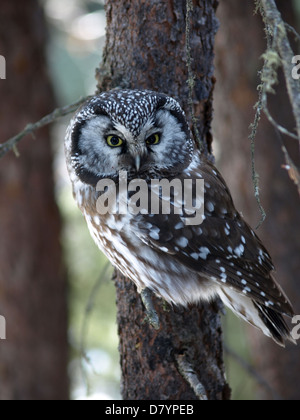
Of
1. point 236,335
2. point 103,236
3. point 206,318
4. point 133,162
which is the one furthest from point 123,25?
point 236,335

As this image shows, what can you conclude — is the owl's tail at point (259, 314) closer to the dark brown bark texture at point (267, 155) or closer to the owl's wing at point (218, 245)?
the owl's wing at point (218, 245)

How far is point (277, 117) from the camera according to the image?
4.44m

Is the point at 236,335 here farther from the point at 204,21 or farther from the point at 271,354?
the point at 204,21

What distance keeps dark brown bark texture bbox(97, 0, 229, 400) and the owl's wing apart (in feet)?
1.15

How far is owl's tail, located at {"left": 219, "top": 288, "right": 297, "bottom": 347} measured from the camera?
2.65 meters

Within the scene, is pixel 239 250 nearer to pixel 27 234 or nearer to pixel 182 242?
pixel 182 242

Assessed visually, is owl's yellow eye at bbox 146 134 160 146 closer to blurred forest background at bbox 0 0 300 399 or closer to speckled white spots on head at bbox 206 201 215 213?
speckled white spots on head at bbox 206 201 215 213

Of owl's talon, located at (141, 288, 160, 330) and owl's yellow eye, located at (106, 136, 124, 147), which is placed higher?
owl's yellow eye, located at (106, 136, 124, 147)

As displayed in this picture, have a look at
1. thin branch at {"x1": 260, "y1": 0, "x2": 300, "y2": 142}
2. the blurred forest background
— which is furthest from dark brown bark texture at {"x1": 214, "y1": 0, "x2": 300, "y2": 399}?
thin branch at {"x1": 260, "y1": 0, "x2": 300, "y2": 142}

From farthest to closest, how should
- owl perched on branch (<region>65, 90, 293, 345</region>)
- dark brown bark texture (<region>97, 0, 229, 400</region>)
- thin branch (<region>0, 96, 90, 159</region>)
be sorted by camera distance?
1. thin branch (<region>0, 96, 90, 159</region>)
2. dark brown bark texture (<region>97, 0, 229, 400</region>)
3. owl perched on branch (<region>65, 90, 293, 345</region>)

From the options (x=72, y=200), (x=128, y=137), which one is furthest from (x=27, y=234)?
(x=128, y=137)

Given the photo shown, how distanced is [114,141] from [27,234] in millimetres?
2788

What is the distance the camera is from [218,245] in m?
2.55

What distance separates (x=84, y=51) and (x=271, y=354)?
18.1 ft
